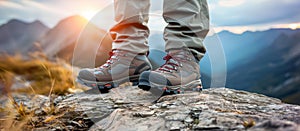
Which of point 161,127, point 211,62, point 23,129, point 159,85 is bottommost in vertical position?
point 23,129

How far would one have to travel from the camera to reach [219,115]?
1353mm

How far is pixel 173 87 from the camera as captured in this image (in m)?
2.05

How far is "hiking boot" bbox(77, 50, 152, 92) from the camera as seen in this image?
2299 mm

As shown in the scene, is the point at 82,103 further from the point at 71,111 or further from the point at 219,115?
the point at 219,115

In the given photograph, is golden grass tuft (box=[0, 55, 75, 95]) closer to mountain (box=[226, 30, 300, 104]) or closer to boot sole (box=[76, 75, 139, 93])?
boot sole (box=[76, 75, 139, 93])

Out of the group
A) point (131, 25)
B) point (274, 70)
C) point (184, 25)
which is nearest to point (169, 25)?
point (184, 25)

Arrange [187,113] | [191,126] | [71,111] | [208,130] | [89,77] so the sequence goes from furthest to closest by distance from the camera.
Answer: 1. [89,77]
2. [71,111]
3. [187,113]
4. [191,126]
5. [208,130]

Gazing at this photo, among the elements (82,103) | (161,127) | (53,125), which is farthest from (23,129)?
(161,127)

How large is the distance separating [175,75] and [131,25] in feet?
2.24

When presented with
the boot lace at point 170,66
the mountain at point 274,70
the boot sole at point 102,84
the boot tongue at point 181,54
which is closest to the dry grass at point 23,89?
the boot sole at point 102,84

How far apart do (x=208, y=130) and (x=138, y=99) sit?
988 millimetres

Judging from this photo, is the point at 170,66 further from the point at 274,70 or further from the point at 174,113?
the point at 274,70

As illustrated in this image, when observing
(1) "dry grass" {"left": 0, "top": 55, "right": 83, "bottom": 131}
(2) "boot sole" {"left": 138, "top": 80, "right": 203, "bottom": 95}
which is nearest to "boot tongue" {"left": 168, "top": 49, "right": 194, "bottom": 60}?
(2) "boot sole" {"left": 138, "top": 80, "right": 203, "bottom": 95}

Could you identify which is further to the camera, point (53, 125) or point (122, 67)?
point (122, 67)
